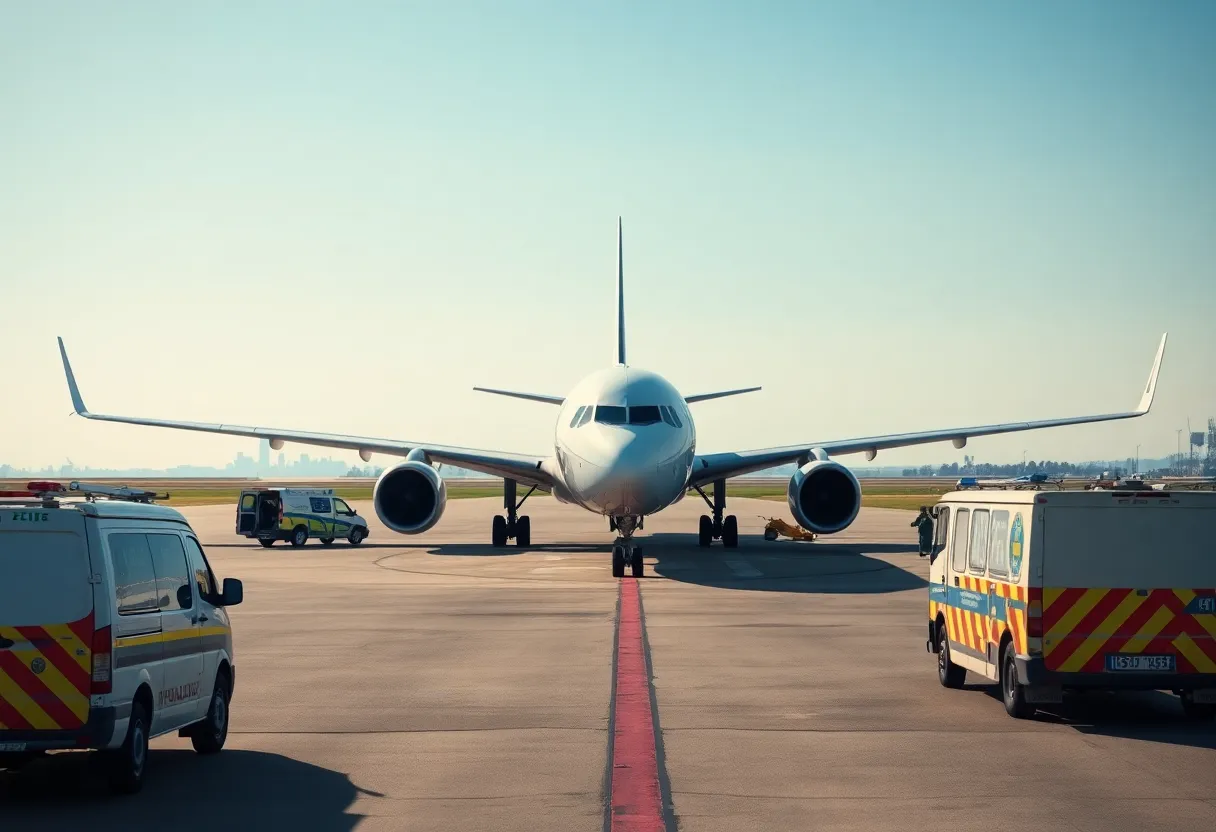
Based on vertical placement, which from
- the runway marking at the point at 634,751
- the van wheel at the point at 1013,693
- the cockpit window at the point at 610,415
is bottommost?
the runway marking at the point at 634,751

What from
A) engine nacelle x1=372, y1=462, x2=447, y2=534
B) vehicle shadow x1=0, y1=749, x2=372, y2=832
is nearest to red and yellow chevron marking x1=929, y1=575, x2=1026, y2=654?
vehicle shadow x1=0, y1=749, x2=372, y2=832

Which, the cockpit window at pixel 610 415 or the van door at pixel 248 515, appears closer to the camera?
the cockpit window at pixel 610 415

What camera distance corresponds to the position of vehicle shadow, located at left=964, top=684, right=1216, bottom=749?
1142cm

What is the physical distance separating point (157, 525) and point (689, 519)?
57155 millimetres

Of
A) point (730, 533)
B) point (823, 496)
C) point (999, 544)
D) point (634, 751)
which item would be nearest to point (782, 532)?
point (730, 533)

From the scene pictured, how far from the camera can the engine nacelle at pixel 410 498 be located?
3509 cm

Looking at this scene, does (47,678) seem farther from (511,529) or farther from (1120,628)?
(511,529)

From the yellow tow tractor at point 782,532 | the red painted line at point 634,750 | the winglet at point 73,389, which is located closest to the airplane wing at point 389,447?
the winglet at point 73,389

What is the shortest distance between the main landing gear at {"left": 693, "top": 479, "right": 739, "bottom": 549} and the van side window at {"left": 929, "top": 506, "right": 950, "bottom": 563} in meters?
23.2

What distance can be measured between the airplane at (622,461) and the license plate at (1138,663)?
1674 cm

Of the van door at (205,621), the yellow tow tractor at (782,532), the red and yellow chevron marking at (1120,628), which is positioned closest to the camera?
the van door at (205,621)

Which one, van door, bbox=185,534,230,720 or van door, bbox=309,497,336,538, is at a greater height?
van door, bbox=309,497,336,538

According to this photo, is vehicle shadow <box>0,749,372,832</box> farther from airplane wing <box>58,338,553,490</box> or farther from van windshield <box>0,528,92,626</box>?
airplane wing <box>58,338,553,490</box>

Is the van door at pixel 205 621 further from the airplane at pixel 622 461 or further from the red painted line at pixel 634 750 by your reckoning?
the airplane at pixel 622 461
